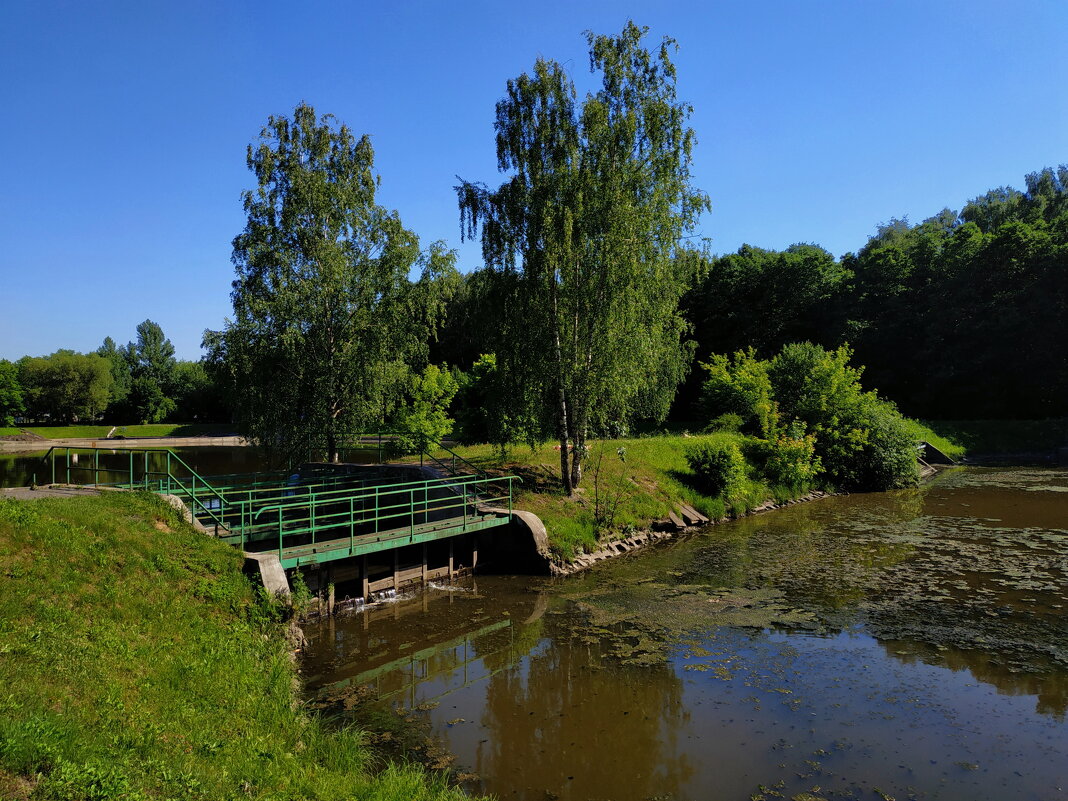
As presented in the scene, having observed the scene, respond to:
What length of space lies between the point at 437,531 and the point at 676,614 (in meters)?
5.80

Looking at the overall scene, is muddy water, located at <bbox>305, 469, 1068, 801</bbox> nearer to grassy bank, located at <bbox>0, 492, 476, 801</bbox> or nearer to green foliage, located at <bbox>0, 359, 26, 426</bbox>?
grassy bank, located at <bbox>0, 492, 476, 801</bbox>

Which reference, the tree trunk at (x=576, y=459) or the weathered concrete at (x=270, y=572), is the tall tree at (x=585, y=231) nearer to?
the tree trunk at (x=576, y=459)

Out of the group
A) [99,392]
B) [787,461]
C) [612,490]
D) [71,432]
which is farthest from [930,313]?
[99,392]

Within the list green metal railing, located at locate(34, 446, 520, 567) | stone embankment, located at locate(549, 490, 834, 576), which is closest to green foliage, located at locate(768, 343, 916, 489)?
stone embankment, located at locate(549, 490, 834, 576)

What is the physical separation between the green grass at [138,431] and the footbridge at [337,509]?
59927mm

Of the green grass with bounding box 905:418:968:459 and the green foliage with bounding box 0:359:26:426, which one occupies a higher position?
the green foliage with bounding box 0:359:26:426

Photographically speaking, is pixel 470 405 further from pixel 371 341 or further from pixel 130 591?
pixel 130 591

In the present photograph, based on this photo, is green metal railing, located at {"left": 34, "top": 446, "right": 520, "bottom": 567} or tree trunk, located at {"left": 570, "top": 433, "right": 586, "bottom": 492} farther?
tree trunk, located at {"left": 570, "top": 433, "right": 586, "bottom": 492}

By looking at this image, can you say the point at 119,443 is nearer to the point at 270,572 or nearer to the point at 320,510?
the point at 320,510

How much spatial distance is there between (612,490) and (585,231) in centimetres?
877

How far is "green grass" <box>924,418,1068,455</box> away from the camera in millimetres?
47344

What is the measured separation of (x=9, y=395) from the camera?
7562cm

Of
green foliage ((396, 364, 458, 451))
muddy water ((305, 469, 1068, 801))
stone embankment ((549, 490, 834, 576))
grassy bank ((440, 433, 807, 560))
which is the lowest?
muddy water ((305, 469, 1068, 801))

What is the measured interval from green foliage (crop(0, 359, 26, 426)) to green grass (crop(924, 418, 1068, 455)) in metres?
94.7
